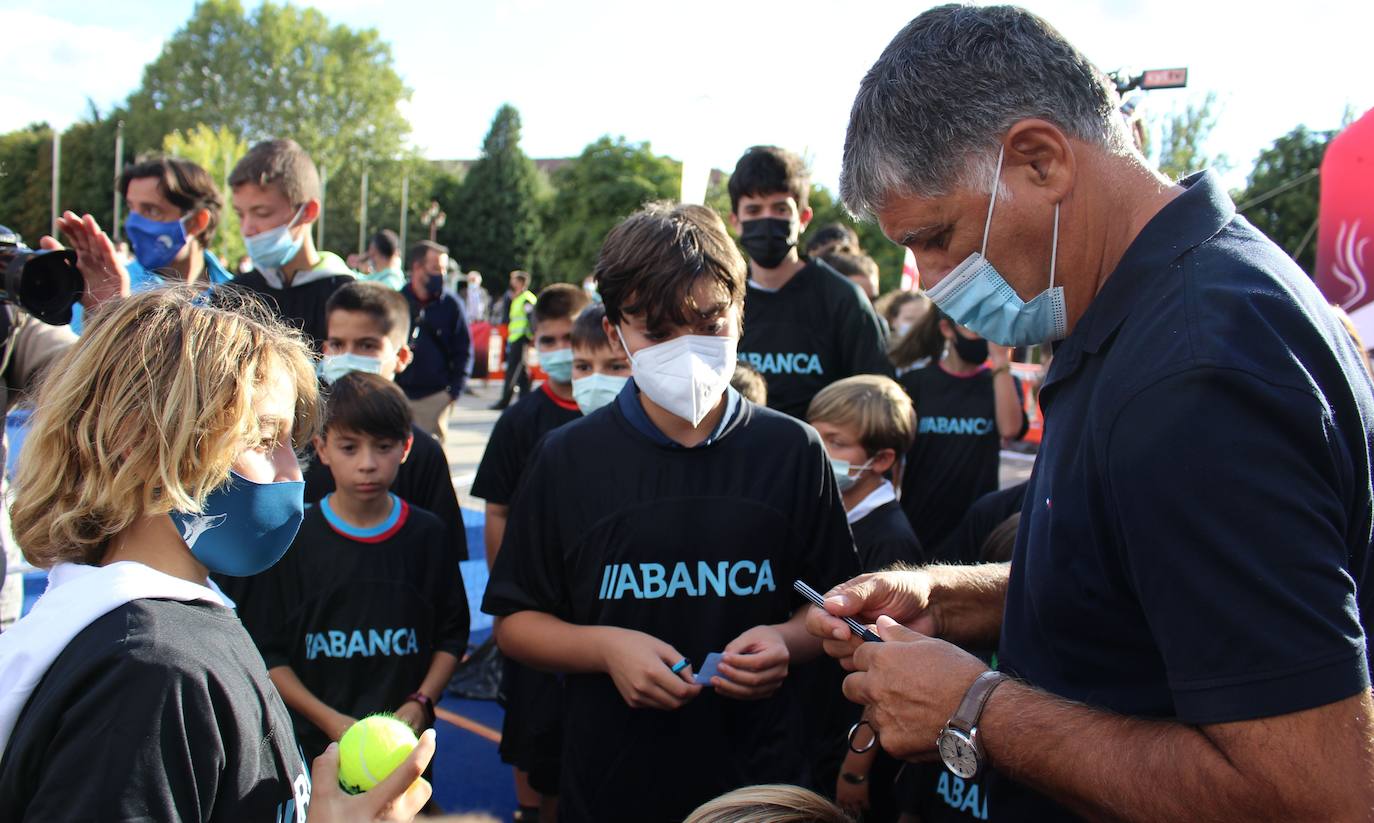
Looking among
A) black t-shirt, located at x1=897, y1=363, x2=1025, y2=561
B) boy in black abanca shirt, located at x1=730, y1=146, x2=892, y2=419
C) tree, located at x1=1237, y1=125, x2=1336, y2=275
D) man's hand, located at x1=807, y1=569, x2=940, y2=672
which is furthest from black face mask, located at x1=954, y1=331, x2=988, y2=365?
tree, located at x1=1237, y1=125, x2=1336, y2=275

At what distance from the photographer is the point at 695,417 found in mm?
2547

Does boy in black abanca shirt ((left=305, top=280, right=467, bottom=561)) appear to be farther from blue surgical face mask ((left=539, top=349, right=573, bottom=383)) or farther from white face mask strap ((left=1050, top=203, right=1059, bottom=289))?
white face mask strap ((left=1050, top=203, right=1059, bottom=289))

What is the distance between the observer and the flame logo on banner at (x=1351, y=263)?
5652 mm

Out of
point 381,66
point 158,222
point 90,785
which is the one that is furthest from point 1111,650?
point 381,66

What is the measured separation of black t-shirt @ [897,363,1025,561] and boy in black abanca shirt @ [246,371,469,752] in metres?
2.52

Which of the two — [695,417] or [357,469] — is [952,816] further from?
[357,469]

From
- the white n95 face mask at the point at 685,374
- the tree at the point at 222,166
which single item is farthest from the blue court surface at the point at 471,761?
the tree at the point at 222,166

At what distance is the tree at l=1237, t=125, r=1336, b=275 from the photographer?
1780 centimetres

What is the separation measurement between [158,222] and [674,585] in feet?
12.1

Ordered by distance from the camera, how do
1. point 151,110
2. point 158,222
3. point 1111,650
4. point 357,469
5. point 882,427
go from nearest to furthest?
point 1111,650, point 357,469, point 882,427, point 158,222, point 151,110

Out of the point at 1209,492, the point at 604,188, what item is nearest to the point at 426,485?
the point at 1209,492

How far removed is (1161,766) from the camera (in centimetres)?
128

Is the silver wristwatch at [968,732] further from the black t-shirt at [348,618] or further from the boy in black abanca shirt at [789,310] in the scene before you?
the boy in black abanca shirt at [789,310]

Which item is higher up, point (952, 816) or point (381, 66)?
point (381, 66)
